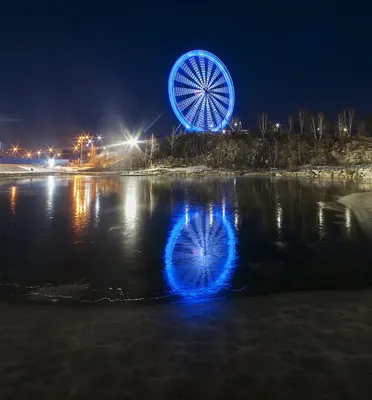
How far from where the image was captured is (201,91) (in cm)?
7806

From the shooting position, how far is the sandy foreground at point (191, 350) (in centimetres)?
390

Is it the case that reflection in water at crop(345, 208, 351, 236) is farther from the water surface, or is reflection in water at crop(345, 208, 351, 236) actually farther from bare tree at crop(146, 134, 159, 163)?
bare tree at crop(146, 134, 159, 163)

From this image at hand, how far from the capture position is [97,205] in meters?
21.6

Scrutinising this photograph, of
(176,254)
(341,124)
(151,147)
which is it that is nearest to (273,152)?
(341,124)

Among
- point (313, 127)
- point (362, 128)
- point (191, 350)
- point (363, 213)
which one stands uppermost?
point (362, 128)

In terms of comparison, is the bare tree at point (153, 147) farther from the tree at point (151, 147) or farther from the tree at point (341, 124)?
the tree at point (341, 124)

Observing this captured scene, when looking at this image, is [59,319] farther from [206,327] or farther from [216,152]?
[216,152]

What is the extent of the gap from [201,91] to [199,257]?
7453 centimetres

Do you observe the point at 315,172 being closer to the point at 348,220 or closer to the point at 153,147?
the point at 348,220

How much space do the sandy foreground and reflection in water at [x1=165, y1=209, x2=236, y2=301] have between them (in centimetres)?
98

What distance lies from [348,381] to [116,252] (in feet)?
26.0

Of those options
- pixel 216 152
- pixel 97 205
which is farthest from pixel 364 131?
pixel 97 205

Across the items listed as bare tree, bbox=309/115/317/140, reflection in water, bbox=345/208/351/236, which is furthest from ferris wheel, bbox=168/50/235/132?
reflection in water, bbox=345/208/351/236

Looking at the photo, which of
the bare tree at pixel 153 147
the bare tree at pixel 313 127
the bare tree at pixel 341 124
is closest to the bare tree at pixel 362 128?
the bare tree at pixel 341 124
